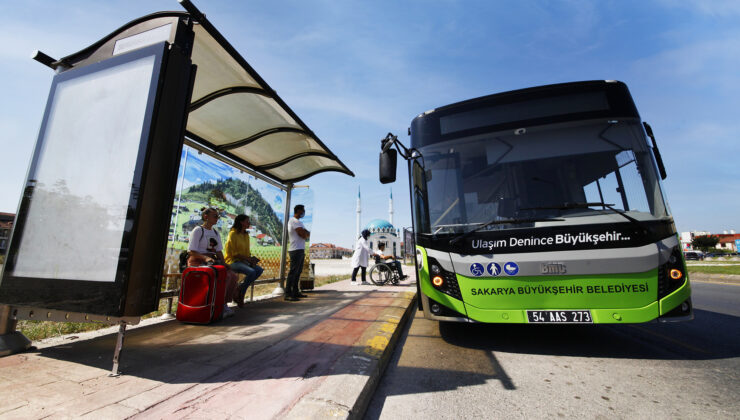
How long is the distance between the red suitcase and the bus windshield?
2.57 meters

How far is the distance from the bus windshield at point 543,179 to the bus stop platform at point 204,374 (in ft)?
5.60

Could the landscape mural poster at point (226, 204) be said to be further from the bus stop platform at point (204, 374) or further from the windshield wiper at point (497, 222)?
the windshield wiper at point (497, 222)

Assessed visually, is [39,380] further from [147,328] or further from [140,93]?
[140,93]

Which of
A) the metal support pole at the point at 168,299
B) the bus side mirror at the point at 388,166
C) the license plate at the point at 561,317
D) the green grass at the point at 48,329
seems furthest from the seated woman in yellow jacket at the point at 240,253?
the license plate at the point at 561,317

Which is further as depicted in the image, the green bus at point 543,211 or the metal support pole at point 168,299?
the metal support pole at point 168,299

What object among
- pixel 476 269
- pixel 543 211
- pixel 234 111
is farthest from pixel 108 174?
pixel 543 211

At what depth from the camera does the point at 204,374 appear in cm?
220

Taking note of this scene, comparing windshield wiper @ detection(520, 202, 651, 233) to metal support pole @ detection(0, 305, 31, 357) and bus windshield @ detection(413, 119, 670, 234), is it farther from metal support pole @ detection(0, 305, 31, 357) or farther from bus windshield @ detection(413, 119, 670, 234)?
metal support pole @ detection(0, 305, 31, 357)

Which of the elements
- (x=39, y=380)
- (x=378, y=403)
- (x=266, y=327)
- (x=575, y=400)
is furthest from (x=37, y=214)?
(x=575, y=400)

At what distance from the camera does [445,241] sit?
336 cm

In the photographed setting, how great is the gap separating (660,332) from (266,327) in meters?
5.15

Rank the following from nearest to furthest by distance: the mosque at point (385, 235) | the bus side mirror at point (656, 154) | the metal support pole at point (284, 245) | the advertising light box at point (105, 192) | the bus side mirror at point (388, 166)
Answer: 1. the advertising light box at point (105, 192)
2. the bus side mirror at point (656, 154)
3. the bus side mirror at point (388, 166)
4. the metal support pole at point (284, 245)
5. the mosque at point (385, 235)

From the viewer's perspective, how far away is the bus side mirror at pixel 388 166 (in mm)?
3873

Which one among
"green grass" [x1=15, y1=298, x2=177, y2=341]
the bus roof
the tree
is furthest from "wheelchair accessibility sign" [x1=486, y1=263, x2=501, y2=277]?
the tree
